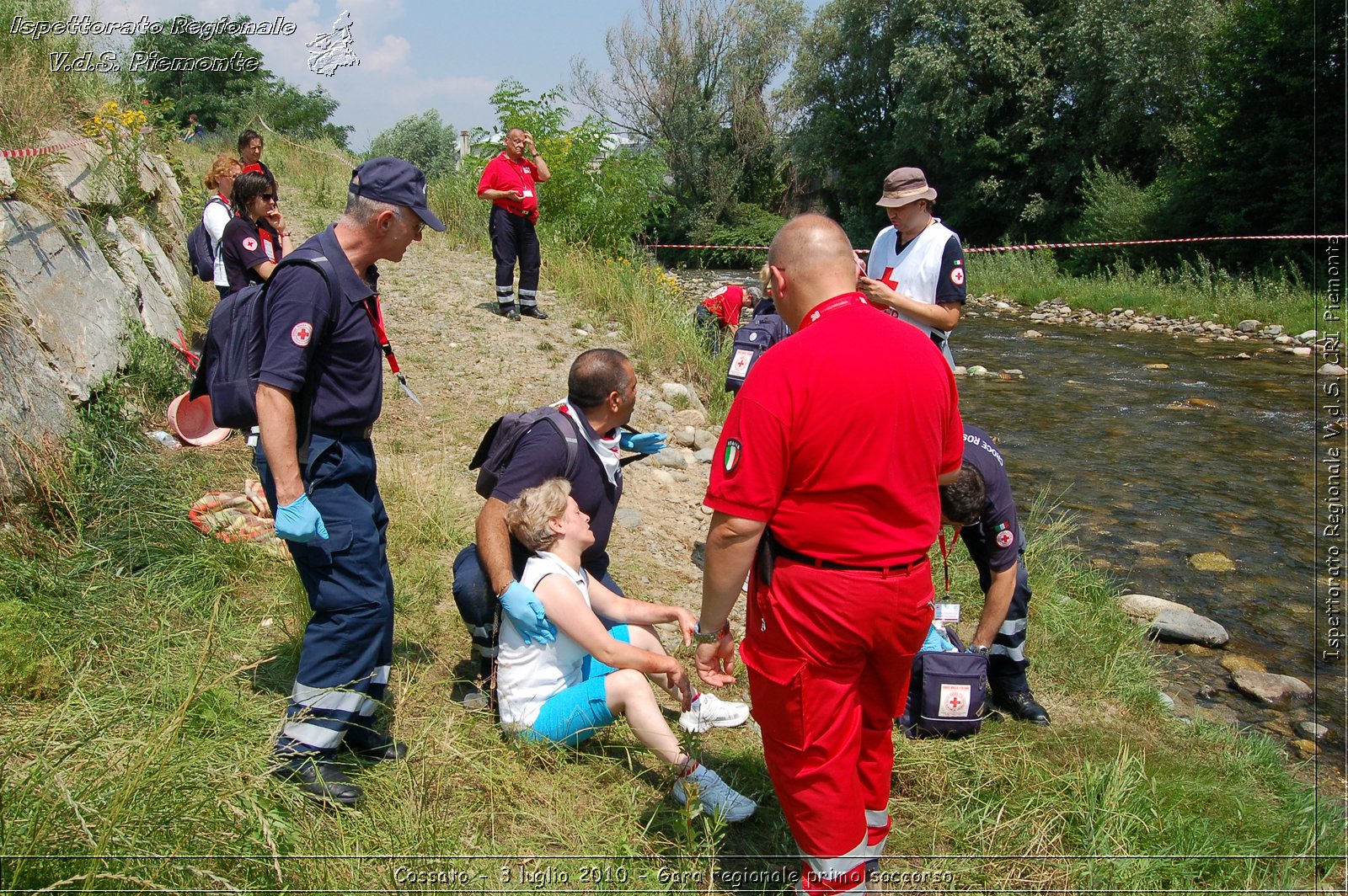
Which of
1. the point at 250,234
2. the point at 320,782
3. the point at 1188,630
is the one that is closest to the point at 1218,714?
the point at 1188,630

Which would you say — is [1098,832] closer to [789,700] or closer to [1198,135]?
[789,700]

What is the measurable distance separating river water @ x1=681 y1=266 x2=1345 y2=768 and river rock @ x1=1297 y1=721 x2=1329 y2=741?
0.10 feet

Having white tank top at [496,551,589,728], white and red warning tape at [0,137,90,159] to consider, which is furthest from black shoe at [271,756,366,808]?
white and red warning tape at [0,137,90,159]

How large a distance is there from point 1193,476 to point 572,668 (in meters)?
6.59

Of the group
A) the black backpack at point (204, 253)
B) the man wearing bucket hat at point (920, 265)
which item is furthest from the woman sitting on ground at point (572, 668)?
the black backpack at point (204, 253)

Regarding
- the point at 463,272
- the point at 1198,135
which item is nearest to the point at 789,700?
the point at 463,272

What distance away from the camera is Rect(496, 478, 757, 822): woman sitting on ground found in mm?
2738

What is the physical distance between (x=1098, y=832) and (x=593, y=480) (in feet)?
6.68

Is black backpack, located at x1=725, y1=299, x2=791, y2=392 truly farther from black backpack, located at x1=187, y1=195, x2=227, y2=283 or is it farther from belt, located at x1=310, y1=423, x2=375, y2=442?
black backpack, located at x1=187, y1=195, x2=227, y2=283

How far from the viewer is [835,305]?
209 centimetres

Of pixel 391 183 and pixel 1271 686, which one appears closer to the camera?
pixel 391 183

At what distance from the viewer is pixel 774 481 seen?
2006mm

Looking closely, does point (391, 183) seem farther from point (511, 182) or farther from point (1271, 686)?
point (511, 182)

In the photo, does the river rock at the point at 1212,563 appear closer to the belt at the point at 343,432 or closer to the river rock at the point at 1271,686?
the river rock at the point at 1271,686
